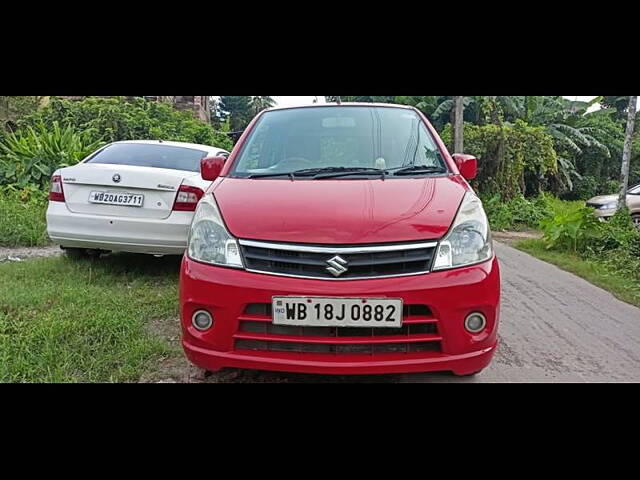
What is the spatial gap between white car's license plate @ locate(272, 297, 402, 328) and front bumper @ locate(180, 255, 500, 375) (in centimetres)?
3

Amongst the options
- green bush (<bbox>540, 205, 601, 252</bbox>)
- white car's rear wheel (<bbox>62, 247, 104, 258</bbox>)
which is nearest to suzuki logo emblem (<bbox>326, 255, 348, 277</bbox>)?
white car's rear wheel (<bbox>62, 247, 104, 258</bbox>)

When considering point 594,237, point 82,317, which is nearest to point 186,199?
point 82,317

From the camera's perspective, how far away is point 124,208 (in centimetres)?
412

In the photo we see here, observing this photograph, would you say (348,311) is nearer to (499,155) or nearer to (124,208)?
(124,208)

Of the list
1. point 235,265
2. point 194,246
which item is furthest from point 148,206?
point 235,265

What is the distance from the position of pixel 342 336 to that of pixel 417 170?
124cm

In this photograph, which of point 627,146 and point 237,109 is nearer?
point 627,146

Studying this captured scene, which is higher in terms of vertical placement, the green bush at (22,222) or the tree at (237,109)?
the tree at (237,109)

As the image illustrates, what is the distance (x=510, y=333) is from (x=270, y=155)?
2181 millimetres

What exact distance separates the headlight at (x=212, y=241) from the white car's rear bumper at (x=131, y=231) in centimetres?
170

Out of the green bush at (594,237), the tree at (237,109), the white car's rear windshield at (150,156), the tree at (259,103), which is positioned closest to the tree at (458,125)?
the green bush at (594,237)

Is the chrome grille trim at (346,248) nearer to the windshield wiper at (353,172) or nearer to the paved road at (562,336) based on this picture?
the windshield wiper at (353,172)

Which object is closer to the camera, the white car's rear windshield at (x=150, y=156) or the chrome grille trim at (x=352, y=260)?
the chrome grille trim at (x=352, y=260)

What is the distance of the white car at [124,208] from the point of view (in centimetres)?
409
